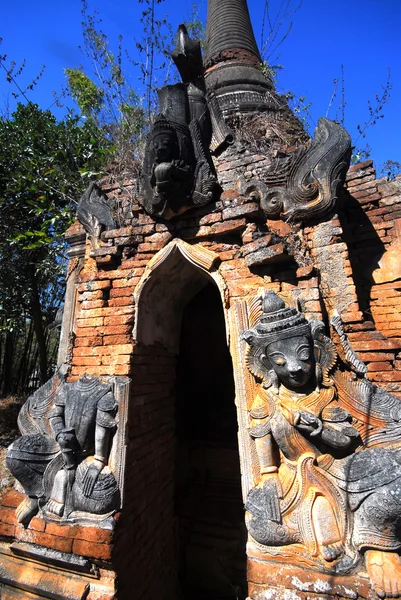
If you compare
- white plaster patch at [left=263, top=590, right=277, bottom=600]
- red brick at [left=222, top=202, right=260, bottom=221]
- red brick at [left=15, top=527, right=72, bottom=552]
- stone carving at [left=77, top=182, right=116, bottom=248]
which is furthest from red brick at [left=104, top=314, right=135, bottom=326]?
white plaster patch at [left=263, top=590, right=277, bottom=600]

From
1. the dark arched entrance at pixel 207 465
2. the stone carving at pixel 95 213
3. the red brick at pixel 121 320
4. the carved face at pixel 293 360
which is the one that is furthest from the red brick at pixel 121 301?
the dark arched entrance at pixel 207 465

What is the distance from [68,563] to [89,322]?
6.55 feet

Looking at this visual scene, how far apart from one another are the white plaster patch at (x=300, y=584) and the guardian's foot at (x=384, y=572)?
38 centimetres

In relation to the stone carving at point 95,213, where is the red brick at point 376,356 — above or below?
below

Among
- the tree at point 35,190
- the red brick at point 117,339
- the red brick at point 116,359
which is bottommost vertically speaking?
the red brick at point 116,359

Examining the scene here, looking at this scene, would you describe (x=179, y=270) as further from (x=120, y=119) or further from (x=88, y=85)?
(x=88, y=85)

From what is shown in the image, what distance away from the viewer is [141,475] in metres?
3.26

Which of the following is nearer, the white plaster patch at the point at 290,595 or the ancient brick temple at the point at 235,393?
the white plaster patch at the point at 290,595

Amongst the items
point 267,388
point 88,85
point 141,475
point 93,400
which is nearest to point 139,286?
point 93,400

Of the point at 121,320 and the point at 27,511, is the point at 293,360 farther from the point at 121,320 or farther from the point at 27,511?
the point at 27,511

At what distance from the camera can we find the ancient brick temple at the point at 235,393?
7.38 feet

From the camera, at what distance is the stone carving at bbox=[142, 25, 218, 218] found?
332 cm

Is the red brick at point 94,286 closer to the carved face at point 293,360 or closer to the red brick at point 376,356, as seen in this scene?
the carved face at point 293,360

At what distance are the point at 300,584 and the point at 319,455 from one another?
30.3 inches
